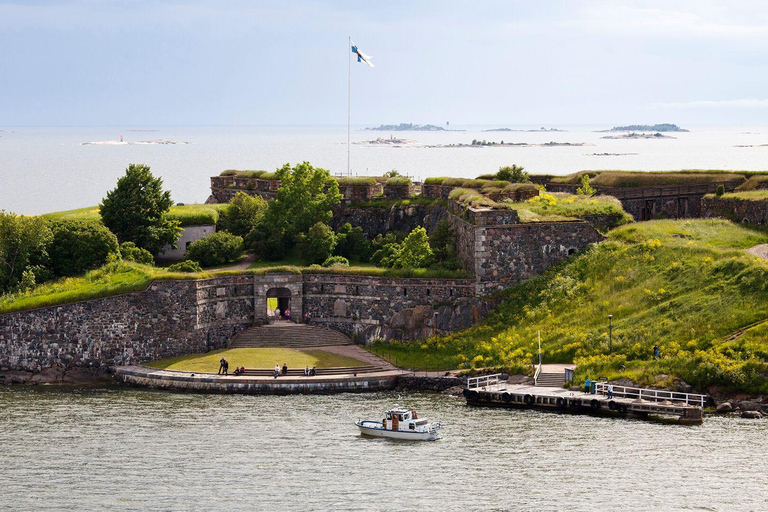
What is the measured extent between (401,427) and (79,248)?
3270cm

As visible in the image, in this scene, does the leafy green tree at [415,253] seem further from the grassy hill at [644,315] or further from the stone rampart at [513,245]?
the grassy hill at [644,315]

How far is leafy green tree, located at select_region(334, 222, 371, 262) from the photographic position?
87.3 m

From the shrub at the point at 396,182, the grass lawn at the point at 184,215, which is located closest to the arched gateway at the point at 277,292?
the grass lawn at the point at 184,215

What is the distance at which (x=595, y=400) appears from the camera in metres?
63.0

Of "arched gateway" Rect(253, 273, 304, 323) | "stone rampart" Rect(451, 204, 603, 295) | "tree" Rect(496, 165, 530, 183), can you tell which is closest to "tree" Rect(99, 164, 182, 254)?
"arched gateway" Rect(253, 273, 304, 323)

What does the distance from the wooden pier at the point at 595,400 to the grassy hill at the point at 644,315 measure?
4.88ft

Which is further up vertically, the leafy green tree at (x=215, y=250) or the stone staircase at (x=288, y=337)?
the leafy green tree at (x=215, y=250)

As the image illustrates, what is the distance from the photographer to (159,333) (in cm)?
7575

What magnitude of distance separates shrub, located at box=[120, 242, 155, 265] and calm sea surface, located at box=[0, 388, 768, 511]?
1792 cm

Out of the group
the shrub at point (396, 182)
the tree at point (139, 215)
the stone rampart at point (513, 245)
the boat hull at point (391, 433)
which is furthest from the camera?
the shrub at point (396, 182)

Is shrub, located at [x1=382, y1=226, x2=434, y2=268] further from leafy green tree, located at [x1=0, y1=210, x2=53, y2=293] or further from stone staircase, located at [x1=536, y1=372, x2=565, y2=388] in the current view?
leafy green tree, located at [x1=0, y1=210, x2=53, y2=293]

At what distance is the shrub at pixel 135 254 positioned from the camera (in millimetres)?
82875

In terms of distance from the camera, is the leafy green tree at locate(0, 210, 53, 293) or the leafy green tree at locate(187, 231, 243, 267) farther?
the leafy green tree at locate(187, 231, 243, 267)

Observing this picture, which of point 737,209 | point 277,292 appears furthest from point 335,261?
point 737,209
